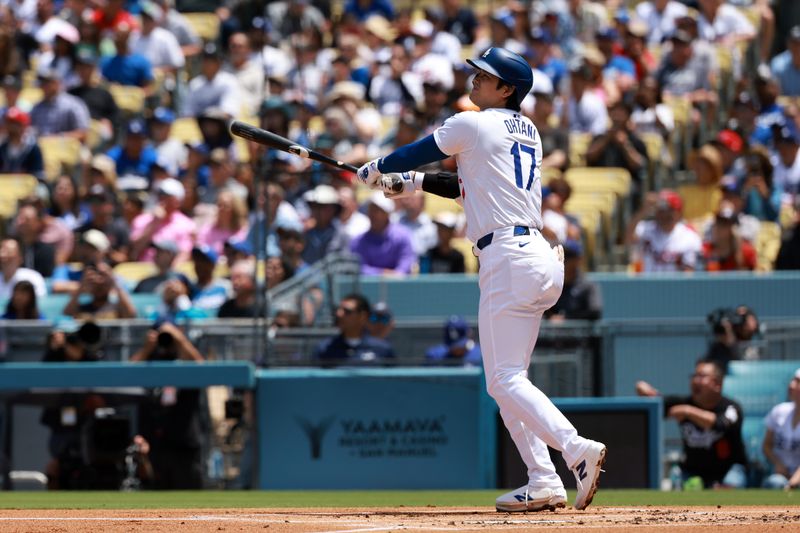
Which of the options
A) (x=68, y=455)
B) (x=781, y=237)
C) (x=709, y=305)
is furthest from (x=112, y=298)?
(x=781, y=237)

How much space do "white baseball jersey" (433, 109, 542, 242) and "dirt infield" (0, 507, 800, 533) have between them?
1.38 m

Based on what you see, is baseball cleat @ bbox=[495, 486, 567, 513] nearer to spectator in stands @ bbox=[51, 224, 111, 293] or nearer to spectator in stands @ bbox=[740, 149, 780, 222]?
spectator in stands @ bbox=[51, 224, 111, 293]

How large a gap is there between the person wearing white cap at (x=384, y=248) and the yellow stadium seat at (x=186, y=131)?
3.73 metres

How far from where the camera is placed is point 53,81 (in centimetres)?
1727

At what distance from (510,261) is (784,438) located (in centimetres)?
478

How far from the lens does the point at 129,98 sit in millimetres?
18281

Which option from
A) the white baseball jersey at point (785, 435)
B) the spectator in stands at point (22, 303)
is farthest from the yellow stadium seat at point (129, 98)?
the white baseball jersey at point (785, 435)

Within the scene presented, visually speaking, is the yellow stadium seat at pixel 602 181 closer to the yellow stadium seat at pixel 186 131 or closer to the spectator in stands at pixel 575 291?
the spectator in stands at pixel 575 291

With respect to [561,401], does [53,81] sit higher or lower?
higher

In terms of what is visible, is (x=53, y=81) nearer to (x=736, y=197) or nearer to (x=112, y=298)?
(x=112, y=298)

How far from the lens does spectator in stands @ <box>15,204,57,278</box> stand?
1498cm

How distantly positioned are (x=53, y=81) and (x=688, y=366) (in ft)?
26.6

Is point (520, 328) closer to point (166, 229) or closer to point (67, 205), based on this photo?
point (166, 229)

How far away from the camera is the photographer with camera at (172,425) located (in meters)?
11.9
